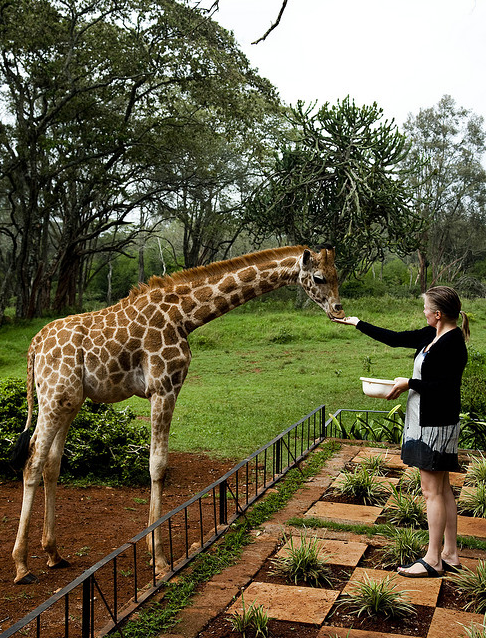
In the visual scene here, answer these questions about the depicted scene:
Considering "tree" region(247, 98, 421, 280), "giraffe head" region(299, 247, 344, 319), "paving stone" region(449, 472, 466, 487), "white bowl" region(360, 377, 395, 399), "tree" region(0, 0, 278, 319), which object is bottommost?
A: "paving stone" region(449, 472, 466, 487)

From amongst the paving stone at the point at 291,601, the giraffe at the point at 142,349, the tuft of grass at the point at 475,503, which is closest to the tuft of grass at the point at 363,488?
the tuft of grass at the point at 475,503

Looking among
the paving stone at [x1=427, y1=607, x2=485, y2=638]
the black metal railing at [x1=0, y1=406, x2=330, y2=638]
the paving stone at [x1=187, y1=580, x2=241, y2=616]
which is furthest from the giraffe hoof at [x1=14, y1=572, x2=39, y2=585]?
the paving stone at [x1=427, y1=607, x2=485, y2=638]

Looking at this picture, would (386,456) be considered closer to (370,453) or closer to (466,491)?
(370,453)

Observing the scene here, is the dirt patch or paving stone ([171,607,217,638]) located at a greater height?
paving stone ([171,607,217,638])

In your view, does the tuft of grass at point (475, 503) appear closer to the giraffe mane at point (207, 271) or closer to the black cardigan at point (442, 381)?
the black cardigan at point (442, 381)

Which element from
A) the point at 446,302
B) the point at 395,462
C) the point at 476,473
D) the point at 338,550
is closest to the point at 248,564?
the point at 338,550

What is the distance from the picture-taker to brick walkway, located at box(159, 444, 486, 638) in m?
3.61

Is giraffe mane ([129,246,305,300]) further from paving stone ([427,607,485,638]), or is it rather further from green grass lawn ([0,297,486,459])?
green grass lawn ([0,297,486,459])

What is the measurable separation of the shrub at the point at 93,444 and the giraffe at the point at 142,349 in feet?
6.50

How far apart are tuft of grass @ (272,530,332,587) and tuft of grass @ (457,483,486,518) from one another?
1881 millimetres

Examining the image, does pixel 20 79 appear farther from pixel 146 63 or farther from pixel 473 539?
pixel 473 539

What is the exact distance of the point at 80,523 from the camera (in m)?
5.79

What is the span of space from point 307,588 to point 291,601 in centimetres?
20

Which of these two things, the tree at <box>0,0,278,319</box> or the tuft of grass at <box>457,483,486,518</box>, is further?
the tree at <box>0,0,278,319</box>
